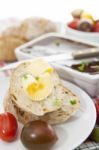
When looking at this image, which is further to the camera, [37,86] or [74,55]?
[74,55]

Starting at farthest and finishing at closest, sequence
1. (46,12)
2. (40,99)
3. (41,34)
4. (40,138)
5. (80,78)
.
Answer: (46,12) → (41,34) → (80,78) → (40,99) → (40,138)

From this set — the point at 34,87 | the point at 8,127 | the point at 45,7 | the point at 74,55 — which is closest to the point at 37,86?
the point at 34,87

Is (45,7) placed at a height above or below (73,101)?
below

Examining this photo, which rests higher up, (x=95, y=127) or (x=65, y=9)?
(x=95, y=127)

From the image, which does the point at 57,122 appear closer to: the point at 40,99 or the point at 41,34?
the point at 40,99

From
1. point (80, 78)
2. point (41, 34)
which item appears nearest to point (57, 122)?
point (80, 78)

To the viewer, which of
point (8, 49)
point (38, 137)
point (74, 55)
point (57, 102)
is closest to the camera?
point (38, 137)

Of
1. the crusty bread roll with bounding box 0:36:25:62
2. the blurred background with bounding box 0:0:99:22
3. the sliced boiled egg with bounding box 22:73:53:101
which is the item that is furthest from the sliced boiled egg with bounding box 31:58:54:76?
the blurred background with bounding box 0:0:99:22

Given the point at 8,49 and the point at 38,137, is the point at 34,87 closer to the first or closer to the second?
the point at 38,137
